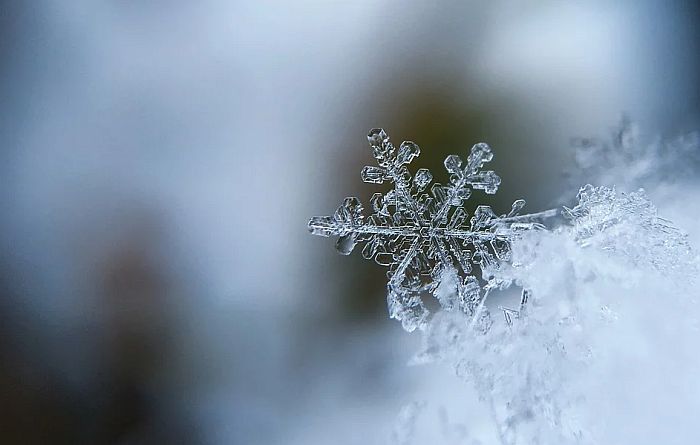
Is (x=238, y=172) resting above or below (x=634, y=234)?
below


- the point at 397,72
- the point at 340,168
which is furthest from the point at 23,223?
the point at 397,72

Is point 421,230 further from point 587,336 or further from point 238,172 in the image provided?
point 238,172

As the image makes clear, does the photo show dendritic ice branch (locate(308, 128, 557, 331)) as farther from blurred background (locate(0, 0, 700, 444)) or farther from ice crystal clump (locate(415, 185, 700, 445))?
blurred background (locate(0, 0, 700, 444))

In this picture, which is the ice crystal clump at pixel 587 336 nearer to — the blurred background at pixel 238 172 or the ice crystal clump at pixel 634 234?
the ice crystal clump at pixel 634 234

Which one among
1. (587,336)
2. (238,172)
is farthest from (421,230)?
(238,172)

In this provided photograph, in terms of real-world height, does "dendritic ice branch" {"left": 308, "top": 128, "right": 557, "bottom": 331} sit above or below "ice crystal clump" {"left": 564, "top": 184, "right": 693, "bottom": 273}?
below

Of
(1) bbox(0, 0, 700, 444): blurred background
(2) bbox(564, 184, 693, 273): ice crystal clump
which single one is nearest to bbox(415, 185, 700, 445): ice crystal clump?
(2) bbox(564, 184, 693, 273): ice crystal clump
